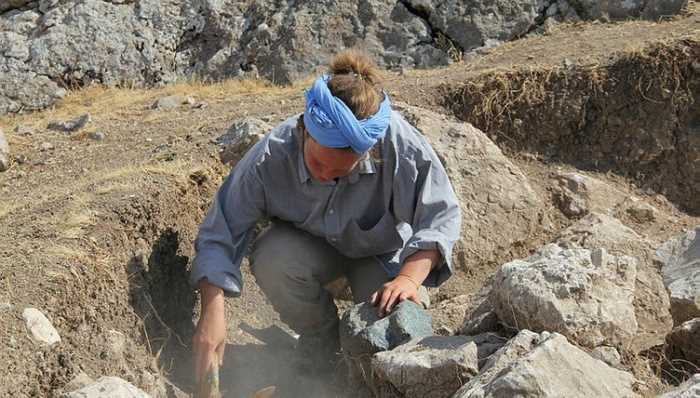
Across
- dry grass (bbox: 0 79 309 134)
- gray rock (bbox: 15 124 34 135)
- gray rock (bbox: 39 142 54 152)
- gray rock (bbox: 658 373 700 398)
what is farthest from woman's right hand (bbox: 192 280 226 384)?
gray rock (bbox: 15 124 34 135)

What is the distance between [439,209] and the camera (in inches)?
152

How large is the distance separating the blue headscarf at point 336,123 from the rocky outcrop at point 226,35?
4.46m

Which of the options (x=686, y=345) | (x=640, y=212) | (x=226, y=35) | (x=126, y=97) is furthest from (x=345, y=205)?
(x=226, y=35)

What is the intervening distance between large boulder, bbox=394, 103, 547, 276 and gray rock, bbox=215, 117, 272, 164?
2.93 ft

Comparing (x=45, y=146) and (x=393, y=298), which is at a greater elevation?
(x=393, y=298)

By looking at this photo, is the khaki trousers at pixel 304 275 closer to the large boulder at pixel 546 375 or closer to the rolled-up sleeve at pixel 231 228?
the rolled-up sleeve at pixel 231 228

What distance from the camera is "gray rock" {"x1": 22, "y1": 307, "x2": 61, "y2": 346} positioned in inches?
138

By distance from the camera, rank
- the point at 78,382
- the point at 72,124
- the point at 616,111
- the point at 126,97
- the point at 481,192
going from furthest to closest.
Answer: the point at 126,97
the point at 72,124
the point at 616,111
the point at 481,192
the point at 78,382

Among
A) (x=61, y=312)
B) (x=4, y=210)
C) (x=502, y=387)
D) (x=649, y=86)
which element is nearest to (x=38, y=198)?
(x=4, y=210)

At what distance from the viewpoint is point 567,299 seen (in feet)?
12.0

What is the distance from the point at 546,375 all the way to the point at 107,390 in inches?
53.6

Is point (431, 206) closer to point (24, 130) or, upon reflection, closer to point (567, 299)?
point (567, 299)

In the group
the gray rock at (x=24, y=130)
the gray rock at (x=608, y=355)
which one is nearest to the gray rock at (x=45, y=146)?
the gray rock at (x=24, y=130)

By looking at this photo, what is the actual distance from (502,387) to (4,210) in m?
2.98
